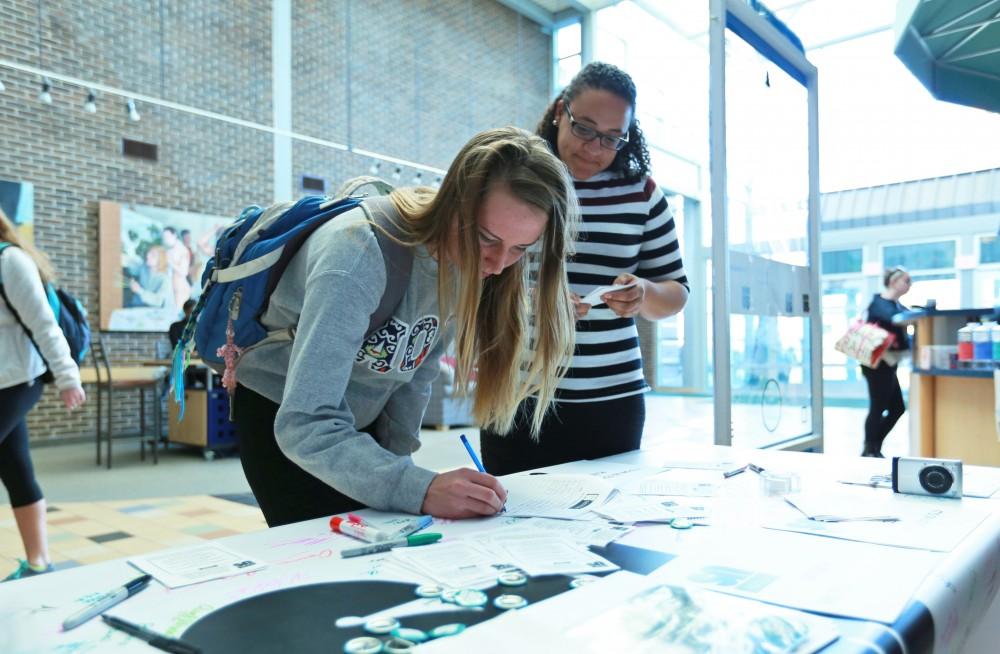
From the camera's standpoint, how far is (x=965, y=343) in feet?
10.7

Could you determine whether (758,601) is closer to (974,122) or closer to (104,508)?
(104,508)

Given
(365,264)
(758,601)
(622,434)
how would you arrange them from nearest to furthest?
1. (758,601)
2. (365,264)
3. (622,434)

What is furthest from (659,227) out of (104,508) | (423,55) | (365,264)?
(423,55)

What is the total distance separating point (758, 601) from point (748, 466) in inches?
27.9

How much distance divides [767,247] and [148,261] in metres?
5.60

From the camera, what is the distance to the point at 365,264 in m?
0.92

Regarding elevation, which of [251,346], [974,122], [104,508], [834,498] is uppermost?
[974,122]

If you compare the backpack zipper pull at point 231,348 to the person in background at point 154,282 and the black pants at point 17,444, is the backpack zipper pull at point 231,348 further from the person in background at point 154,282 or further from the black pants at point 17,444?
the person in background at point 154,282

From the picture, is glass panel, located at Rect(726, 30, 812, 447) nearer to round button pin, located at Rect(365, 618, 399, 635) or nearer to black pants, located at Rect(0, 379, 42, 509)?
round button pin, located at Rect(365, 618, 399, 635)

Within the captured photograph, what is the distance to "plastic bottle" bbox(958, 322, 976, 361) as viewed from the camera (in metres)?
3.22

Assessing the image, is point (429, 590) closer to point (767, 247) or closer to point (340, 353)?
point (340, 353)

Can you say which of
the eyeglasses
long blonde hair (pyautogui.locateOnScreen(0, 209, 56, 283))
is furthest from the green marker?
long blonde hair (pyautogui.locateOnScreen(0, 209, 56, 283))

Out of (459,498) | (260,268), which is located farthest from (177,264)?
(459,498)

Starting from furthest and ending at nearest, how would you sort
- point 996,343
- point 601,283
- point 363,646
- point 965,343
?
point 965,343 → point 996,343 → point 601,283 → point 363,646
